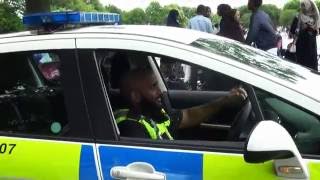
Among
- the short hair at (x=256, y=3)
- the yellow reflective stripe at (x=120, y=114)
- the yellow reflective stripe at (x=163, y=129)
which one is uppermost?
the yellow reflective stripe at (x=120, y=114)

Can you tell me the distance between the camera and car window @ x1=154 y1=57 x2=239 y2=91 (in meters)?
2.62

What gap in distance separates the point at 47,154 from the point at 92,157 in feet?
0.69

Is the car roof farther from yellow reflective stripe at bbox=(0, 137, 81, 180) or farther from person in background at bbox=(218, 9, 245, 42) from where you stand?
person in background at bbox=(218, 9, 245, 42)

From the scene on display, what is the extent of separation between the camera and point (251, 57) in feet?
9.32

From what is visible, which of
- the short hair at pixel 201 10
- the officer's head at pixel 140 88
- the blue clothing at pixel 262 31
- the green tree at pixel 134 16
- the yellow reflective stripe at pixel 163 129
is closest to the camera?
the yellow reflective stripe at pixel 163 129

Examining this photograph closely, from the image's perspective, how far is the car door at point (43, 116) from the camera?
2.51 meters

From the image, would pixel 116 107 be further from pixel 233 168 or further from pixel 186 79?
pixel 186 79

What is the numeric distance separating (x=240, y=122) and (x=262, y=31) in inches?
217

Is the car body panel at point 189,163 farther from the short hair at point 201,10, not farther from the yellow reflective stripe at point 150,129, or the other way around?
the short hair at point 201,10

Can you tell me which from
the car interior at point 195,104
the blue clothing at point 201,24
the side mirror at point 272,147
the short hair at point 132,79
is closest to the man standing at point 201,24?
the blue clothing at point 201,24

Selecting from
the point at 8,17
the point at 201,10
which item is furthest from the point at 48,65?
the point at 8,17

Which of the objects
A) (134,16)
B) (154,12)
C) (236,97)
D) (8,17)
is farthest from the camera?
(8,17)

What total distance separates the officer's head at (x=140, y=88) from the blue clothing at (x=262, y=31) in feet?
17.4

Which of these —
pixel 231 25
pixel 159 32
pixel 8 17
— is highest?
pixel 159 32
